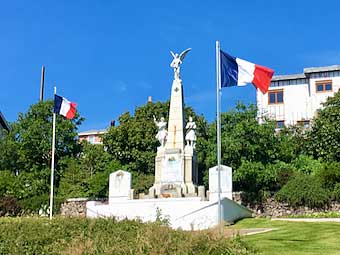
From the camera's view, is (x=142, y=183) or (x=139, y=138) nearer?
(x=142, y=183)

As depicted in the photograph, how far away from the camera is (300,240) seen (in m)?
16.1

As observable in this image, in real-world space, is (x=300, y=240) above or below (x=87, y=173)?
below

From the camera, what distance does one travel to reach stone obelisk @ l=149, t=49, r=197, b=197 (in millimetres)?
30125

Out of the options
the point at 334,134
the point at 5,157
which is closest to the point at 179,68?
the point at 334,134

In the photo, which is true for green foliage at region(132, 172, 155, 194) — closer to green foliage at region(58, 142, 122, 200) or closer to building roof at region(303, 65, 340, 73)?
green foliage at region(58, 142, 122, 200)


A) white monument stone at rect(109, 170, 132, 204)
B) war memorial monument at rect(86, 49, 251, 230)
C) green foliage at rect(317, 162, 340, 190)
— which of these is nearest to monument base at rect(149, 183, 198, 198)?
war memorial monument at rect(86, 49, 251, 230)

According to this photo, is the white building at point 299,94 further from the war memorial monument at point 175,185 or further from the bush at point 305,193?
the war memorial monument at point 175,185

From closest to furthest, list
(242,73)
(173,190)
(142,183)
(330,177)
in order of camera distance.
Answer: (242,73), (173,190), (330,177), (142,183)

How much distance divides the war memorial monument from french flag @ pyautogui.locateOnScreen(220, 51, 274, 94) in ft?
21.9

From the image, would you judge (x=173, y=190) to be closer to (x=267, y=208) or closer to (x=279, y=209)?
(x=267, y=208)

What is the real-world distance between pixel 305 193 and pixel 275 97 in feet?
87.1

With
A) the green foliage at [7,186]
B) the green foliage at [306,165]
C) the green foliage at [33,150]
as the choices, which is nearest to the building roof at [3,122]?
the green foliage at [33,150]

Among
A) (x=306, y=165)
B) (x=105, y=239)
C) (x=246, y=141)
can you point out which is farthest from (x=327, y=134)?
(x=105, y=239)

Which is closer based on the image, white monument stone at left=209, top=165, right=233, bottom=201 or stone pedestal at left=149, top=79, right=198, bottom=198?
white monument stone at left=209, top=165, right=233, bottom=201
